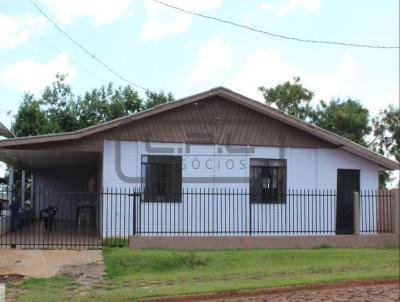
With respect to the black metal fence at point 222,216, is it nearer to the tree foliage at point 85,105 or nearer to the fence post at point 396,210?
the fence post at point 396,210

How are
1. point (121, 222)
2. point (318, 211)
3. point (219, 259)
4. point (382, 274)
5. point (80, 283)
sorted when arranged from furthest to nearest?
point (318, 211) → point (121, 222) → point (219, 259) → point (382, 274) → point (80, 283)

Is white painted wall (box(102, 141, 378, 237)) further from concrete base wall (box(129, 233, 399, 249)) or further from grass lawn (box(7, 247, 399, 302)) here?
grass lawn (box(7, 247, 399, 302))

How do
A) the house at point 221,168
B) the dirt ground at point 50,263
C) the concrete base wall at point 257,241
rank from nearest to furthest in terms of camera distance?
the dirt ground at point 50,263
the concrete base wall at point 257,241
the house at point 221,168

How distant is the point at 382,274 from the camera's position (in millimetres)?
13062

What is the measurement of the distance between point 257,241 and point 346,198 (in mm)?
5324

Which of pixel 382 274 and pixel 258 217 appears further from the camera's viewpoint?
pixel 258 217

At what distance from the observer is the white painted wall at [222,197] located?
18.0m

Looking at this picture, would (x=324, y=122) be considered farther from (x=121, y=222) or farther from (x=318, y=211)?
(x=121, y=222)

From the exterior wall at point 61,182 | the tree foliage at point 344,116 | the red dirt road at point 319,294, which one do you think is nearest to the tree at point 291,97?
the tree foliage at point 344,116

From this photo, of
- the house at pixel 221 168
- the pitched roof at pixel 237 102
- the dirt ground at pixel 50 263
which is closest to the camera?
the dirt ground at pixel 50 263

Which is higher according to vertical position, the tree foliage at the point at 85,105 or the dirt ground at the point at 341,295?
the tree foliage at the point at 85,105

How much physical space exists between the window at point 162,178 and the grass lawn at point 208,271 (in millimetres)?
3528

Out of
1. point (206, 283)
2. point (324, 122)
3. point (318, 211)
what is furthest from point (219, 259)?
point (324, 122)

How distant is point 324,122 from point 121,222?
2119cm
